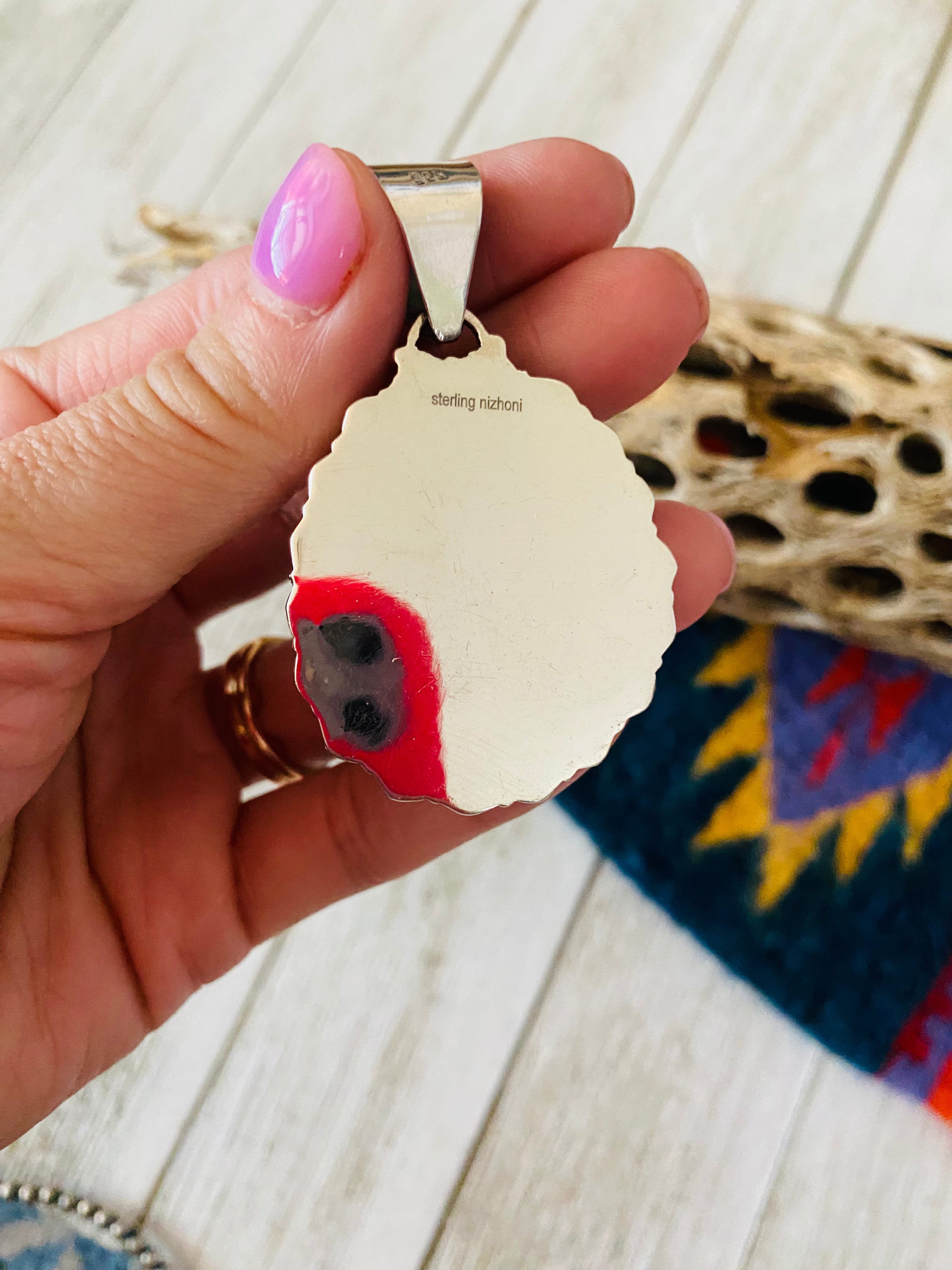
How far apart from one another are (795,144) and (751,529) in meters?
0.58

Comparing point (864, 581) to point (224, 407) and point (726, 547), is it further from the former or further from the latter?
point (224, 407)

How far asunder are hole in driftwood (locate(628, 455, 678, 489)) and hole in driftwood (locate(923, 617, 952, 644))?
0.31 metres

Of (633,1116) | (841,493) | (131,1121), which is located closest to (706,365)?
(841,493)

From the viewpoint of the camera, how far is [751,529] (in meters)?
1.03

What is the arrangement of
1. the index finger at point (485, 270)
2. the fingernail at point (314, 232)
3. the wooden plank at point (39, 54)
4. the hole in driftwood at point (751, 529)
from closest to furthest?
the fingernail at point (314, 232), the index finger at point (485, 270), the hole in driftwood at point (751, 529), the wooden plank at point (39, 54)

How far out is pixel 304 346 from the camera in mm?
653

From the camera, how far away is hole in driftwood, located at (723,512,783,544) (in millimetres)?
1016

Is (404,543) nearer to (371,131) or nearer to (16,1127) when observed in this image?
(16,1127)

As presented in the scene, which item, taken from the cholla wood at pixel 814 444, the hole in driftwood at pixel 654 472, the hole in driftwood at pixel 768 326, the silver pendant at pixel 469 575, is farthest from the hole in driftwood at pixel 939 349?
the silver pendant at pixel 469 575

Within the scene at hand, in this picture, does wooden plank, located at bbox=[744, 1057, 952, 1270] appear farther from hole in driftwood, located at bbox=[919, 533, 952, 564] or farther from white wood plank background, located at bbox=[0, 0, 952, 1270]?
hole in driftwood, located at bbox=[919, 533, 952, 564]

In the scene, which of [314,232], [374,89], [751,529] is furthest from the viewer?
[374,89]

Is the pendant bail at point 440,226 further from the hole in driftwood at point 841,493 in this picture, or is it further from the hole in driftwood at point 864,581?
the hole in driftwood at point 864,581

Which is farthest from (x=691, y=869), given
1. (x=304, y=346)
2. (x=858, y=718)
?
(x=304, y=346)

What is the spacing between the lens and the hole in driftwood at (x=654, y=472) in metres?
0.99
